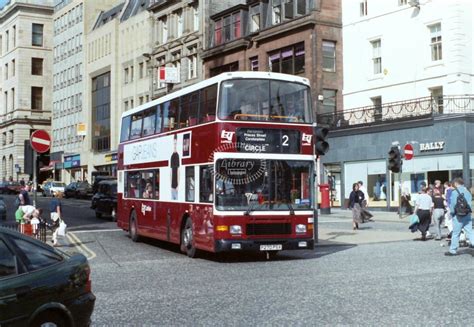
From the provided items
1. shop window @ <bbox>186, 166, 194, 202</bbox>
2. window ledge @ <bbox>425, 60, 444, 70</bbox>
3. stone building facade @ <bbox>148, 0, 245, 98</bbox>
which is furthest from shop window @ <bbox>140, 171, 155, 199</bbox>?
stone building facade @ <bbox>148, 0, 245, 98</bbox>

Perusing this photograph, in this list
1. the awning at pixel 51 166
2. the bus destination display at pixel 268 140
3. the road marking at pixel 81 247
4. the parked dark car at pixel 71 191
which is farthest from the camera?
the awning at pixel 51 166

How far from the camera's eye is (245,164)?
15070mm

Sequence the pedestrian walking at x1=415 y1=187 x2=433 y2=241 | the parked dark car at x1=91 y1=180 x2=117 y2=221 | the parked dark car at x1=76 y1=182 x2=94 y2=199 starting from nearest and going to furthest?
the pedestrian walking at x1=415 y1=187 x2=433 y2=241
the parked dark car at x1=91 y1=180 x2=117 y2=221
the parked dark car at x1=76 y1=182 x2=94 y2=199

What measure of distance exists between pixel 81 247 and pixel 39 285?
536 inches

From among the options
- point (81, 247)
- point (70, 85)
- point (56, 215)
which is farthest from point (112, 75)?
point (81, 247)

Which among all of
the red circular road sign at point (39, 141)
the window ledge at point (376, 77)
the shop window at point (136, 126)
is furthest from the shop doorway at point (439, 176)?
the red circular road sign at point (39, 141)

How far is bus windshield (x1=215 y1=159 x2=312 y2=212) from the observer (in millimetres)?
15008

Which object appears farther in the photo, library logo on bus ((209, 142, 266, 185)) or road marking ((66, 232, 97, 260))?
road marking ((66, 232, 97, 260))

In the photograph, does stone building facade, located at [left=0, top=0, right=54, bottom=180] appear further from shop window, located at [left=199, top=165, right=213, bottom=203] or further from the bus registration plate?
the bus registration plate

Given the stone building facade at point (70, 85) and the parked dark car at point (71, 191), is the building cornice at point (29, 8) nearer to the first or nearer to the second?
the stone building facade at point (70, 85)

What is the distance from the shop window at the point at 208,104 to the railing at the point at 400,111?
17094 millimetres

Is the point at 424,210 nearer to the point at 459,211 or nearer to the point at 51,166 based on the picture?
the point at 459,211

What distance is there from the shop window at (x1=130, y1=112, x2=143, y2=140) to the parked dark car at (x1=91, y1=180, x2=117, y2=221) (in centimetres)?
1091

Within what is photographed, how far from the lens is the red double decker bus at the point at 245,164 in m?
15.0
